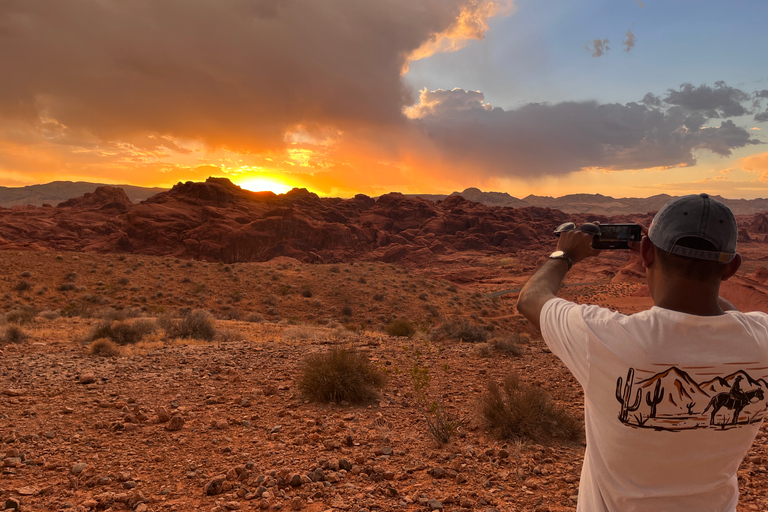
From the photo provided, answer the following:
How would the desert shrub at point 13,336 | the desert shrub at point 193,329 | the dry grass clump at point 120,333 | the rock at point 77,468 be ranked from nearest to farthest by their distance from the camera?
A: the rock at point 77,468, the desert shrub at point 13,336, the dry grass clump at point 120,333, the desert shrub at point 193,329

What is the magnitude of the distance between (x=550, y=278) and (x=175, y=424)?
16.2 ft

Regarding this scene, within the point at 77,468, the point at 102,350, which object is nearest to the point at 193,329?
the point at 102,350

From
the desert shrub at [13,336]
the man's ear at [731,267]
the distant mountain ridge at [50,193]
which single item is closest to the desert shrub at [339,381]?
the man's ear at [731,267]

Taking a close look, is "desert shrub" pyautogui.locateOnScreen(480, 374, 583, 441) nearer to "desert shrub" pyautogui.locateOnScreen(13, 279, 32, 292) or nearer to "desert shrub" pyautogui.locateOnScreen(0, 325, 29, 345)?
"desert shrub" pyautogui.locateOnScreen(0, 325, 29, 345)

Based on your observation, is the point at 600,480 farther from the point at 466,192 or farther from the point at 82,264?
the point at 466,192

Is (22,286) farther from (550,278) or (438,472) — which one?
(550,278)

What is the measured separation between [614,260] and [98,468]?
62923mm

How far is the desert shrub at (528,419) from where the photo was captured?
477 cm

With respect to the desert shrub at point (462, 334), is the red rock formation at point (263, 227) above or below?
above

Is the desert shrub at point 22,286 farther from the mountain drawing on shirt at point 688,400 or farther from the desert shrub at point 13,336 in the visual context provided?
the mountain drawing on shirt at point 688,400

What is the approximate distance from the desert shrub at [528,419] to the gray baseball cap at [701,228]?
4.03 m

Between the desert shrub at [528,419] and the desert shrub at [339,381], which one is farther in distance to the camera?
the desert shrub at [339,381]

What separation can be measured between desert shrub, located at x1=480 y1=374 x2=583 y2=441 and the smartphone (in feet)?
12.1

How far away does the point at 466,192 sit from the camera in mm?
183375
